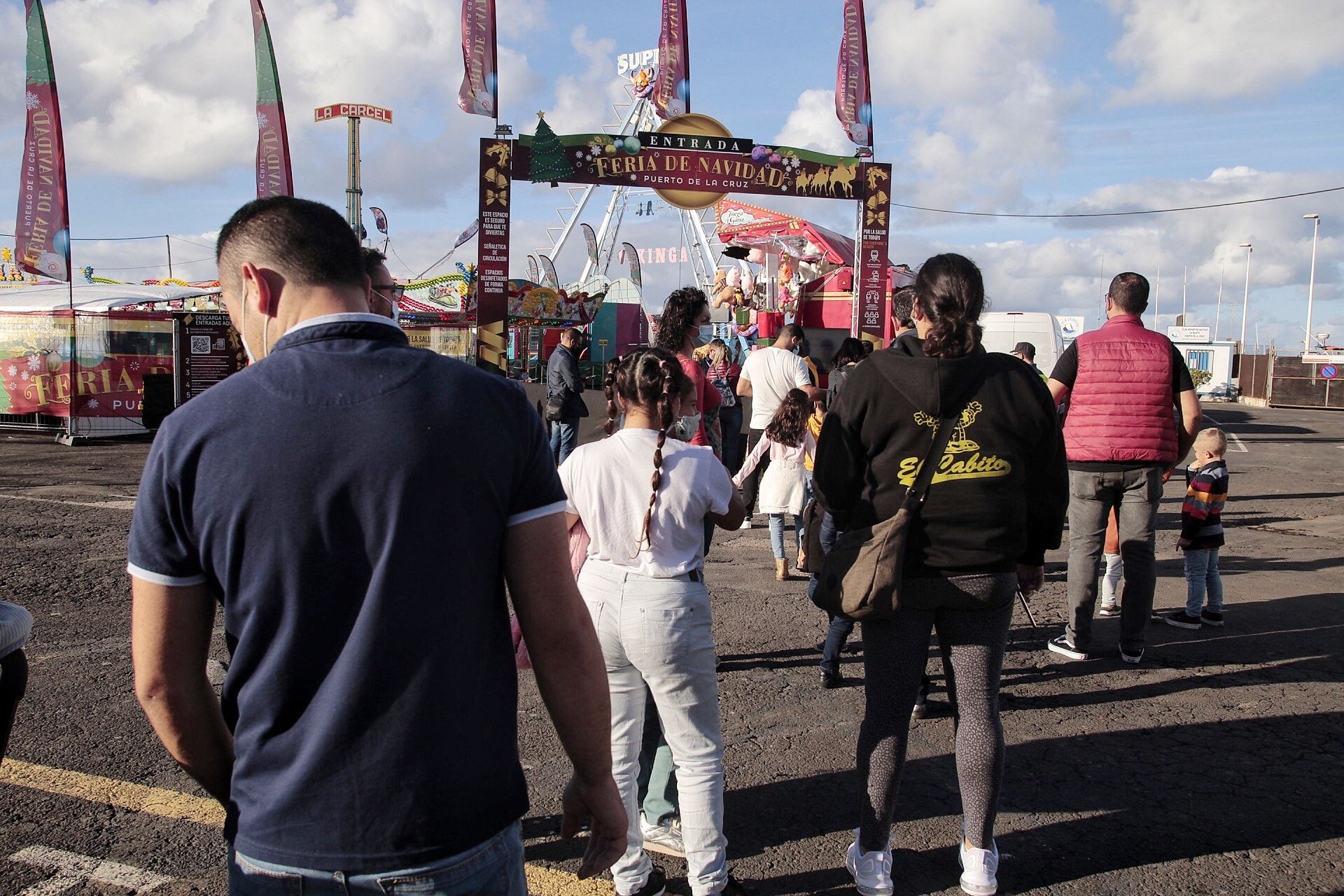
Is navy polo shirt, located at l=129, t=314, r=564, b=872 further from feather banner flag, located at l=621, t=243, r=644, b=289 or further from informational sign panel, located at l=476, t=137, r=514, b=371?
feather banner flag, located at l=621, t=243, r=644, b=289

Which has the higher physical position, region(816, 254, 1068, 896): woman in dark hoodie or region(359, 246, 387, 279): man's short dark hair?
region(359, 246, 387, 279): man's short dark hair

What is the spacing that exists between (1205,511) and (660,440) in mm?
4357

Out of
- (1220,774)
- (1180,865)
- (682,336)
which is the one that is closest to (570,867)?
(1180,865)

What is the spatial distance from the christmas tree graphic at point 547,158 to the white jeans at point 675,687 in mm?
12421

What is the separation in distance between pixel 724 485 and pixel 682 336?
8.18 feet

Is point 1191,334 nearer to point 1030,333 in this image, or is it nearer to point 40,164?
point 1030,333

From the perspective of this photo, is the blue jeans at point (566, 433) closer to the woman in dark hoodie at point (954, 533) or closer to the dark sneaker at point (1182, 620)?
the dark sneaker at point (1182, 620)

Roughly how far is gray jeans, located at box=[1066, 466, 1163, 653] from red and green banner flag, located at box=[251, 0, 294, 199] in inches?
594

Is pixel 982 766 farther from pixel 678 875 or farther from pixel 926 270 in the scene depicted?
pixel 926 270

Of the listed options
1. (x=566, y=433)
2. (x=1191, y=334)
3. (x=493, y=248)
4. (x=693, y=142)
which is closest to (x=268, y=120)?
(x=493, y=248)

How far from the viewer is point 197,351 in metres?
16.1

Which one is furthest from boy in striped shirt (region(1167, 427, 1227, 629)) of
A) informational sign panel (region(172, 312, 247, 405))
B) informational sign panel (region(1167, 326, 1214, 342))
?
informational sign panel (region(1167, 326, 1214, 342))

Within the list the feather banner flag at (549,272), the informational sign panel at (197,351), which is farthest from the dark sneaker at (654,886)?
the feather banner flag at (549,272)

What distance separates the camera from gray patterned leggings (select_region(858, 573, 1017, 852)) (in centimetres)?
290
